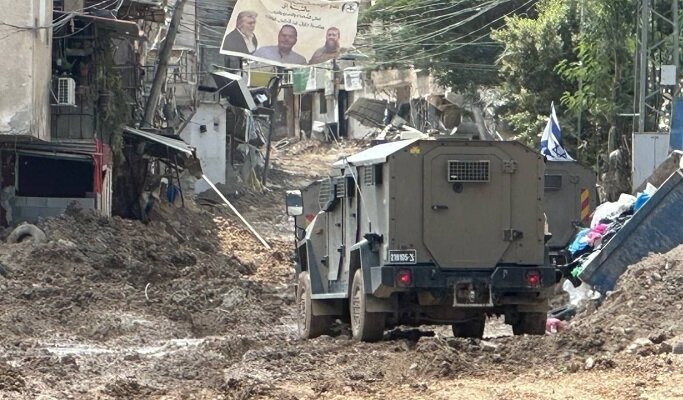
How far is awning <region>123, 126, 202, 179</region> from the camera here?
1339 inches

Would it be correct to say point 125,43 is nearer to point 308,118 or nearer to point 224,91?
point 224,91

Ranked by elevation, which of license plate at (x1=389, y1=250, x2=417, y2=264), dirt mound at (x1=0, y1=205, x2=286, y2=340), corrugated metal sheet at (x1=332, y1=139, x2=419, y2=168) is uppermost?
corrugated metal sheet at (x1=332, y1=139, x2=419, y2=168)

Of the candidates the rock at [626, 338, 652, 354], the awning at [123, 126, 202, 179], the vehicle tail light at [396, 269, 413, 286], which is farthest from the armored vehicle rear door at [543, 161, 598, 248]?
the awning at [123, 126, 202, 179]

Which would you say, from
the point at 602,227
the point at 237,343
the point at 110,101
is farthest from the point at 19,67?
the point at 237,343

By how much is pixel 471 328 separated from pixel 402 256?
1.96m

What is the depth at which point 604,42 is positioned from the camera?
3036 centimetres

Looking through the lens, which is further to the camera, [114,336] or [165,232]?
[165,232]

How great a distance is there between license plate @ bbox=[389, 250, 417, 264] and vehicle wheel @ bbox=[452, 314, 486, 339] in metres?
1.42

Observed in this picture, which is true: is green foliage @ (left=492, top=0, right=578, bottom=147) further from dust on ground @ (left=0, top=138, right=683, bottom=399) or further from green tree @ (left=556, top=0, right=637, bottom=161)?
dust on ground @ (left=0, top=138, right=683, bottom=399)

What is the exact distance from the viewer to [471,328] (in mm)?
16469

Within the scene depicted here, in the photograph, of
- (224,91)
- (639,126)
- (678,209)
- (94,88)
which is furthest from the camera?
(224,91)

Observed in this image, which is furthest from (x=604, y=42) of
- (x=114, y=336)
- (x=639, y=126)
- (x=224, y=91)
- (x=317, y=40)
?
(x=224, y=91)

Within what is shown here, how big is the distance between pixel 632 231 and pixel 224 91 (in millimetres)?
33848

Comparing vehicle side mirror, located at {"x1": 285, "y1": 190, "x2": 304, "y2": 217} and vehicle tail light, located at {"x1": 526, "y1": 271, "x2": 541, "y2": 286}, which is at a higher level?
vehicle side mirror, located at {"x1": 285, "y1": 190, "x2": 304, "y2": 217}
